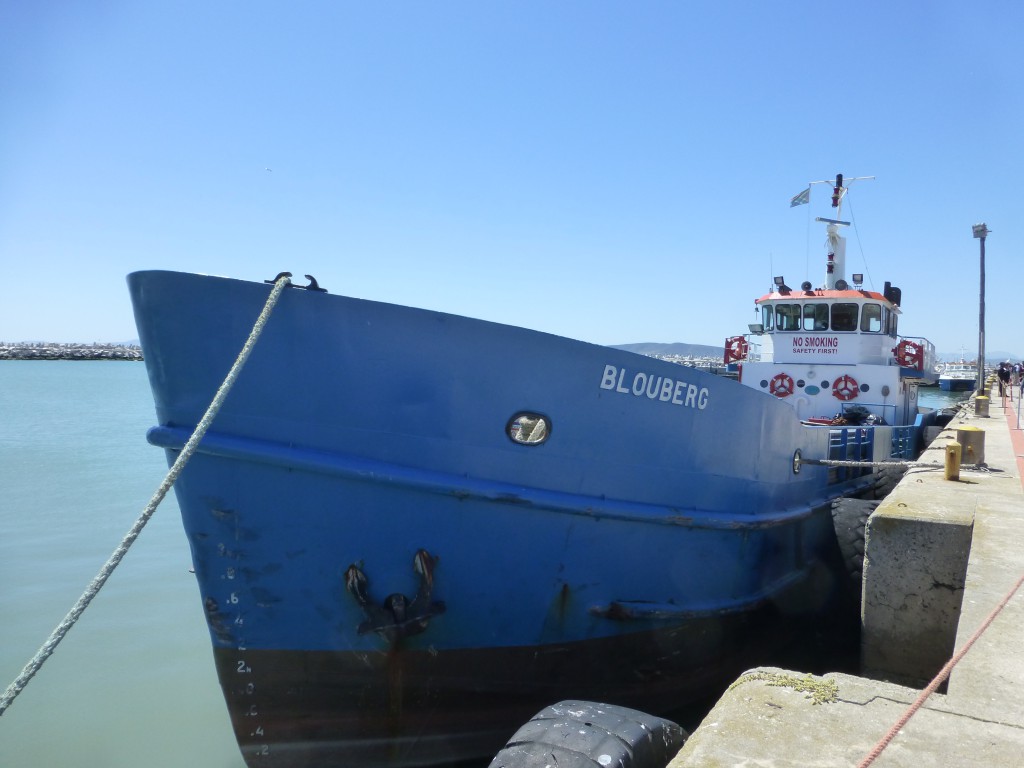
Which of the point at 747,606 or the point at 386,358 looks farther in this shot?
the point at 747,606

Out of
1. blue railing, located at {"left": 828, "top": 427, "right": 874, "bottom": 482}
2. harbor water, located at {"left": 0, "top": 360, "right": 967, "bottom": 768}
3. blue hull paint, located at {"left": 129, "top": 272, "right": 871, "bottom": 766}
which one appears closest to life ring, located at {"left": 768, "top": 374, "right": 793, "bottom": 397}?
blue railing, located at {"left": 828, "top": 427, "right": 874, "bottom": 482}

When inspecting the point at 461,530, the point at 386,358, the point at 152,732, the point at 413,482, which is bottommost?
the point at 152,732

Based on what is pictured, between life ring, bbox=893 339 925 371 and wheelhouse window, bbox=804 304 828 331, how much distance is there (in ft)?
4.52

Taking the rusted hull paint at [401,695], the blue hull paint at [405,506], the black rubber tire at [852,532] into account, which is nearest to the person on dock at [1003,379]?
the black rubber tire at [852,532]

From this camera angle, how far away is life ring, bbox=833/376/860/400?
10141 mm

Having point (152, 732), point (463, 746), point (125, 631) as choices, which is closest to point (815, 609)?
point (463, 746)

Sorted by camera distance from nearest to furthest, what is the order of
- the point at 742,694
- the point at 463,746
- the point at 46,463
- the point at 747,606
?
1. the point at 742,694
2. the point at 463,746
3. the point at 747,606
4. the point at 46,463

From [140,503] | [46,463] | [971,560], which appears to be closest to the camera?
[971,560]

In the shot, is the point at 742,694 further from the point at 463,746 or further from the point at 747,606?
the point at 747,606

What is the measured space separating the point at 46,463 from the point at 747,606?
1577 cm

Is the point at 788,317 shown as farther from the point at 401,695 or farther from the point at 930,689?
the point at 930,689

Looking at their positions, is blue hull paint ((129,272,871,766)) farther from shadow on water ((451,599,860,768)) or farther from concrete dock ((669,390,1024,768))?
shadow on water ((451,599,860,768))

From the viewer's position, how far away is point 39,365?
264 feet

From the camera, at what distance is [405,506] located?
3922 millimetres
